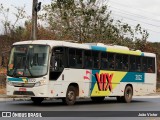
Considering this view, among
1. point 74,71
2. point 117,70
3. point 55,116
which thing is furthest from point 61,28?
point 55,116

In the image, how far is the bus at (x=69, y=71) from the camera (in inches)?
877

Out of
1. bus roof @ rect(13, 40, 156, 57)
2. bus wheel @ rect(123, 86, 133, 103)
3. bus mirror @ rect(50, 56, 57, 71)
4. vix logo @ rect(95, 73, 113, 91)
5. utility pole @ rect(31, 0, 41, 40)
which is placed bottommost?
bus wheel @ rect(123, 86, 133, 103)

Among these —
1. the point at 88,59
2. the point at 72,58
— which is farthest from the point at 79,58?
the point at 88,59

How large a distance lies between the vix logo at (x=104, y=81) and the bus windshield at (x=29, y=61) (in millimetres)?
4070

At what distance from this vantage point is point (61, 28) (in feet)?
150

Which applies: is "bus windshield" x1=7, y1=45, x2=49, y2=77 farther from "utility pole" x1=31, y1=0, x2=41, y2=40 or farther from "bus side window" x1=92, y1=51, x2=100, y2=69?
"utility pole" x1=31, y1=0, x2=41, y2=40

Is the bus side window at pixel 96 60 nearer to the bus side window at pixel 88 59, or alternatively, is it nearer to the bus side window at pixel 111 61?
the bus side window at pixel 88 59

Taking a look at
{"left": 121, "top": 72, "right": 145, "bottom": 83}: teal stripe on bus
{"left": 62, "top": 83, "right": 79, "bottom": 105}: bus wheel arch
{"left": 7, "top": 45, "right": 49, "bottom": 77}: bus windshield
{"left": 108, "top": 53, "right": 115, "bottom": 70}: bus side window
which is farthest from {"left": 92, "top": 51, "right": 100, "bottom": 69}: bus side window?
{"left": 7, "top": 45, "right": 49, "bottom": 77}: bus windshield

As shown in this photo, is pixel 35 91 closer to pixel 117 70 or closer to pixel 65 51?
pixel 65 51

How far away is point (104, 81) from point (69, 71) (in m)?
3.42

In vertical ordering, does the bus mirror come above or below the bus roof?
below

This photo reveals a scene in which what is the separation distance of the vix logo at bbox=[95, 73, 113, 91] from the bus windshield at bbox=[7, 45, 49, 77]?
4.07 metres

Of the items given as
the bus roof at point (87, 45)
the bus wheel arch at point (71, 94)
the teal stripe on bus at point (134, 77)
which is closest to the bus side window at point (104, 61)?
the bus roof at point (87, 45)

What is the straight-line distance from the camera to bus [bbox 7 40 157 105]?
22266mm
